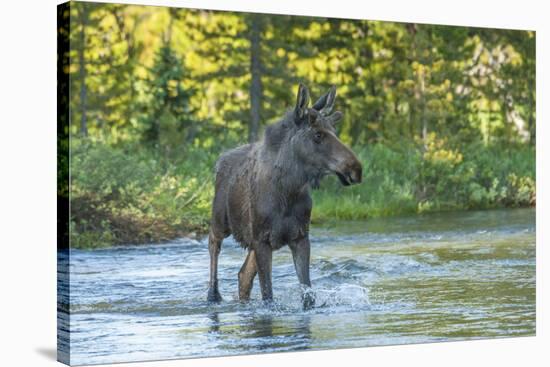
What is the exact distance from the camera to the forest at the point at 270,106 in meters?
11.1

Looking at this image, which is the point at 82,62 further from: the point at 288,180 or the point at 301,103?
the point at 288,180

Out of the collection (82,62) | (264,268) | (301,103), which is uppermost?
(82,62)

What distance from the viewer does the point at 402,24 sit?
12633 mm

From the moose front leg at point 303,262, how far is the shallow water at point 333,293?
148 millimetres

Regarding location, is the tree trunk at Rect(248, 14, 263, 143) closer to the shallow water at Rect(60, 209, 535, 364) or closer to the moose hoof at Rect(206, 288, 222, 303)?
the shallow water at Rect(60, 209, 535, 364)

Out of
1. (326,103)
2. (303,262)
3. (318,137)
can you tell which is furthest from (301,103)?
→ (303,262)

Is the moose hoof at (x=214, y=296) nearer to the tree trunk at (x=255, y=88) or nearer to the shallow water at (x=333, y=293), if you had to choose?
the shallow water at (x=333, y=293)

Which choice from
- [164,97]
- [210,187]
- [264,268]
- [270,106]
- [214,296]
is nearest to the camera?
[264,268]

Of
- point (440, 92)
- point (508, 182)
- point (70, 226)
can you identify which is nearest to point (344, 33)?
point (440, 92)

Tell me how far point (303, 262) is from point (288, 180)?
734mm

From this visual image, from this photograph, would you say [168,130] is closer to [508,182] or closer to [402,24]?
[402,24]

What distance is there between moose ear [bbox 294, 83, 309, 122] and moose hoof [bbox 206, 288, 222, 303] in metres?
1.75

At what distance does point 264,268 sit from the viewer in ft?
36.1

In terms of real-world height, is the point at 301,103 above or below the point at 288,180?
above
